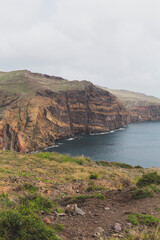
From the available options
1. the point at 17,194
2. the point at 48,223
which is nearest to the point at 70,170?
the point at 17,194

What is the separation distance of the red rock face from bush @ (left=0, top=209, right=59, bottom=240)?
5983 cm

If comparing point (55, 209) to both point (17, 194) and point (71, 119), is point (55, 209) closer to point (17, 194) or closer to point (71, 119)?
point (17, 194)

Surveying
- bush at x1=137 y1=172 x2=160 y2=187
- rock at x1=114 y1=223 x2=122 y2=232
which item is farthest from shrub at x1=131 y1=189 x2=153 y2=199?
rock at x1=114 y1=223 x2=122 y2=232

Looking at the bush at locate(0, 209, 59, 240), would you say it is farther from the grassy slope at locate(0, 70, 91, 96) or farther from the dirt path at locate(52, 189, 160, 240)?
the grassy slope at locate(0, 70, 91, 96)

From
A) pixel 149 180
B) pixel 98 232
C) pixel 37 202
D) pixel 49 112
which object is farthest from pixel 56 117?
pixel 98 232

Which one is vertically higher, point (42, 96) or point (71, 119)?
point (42, 96)

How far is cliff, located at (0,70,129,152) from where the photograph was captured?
67.9 m

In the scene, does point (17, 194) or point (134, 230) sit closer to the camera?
point (134, 230)

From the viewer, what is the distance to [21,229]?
→ 5.58 meters

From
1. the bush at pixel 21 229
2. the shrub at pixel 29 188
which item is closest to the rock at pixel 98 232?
the bush at pixel 21 229

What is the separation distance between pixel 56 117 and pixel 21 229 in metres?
82.7

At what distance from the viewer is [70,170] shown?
1995 centimetres

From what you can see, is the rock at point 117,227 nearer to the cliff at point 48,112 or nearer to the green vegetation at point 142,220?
the green vegetation at point 142,220

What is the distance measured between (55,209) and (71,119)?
293 feet
